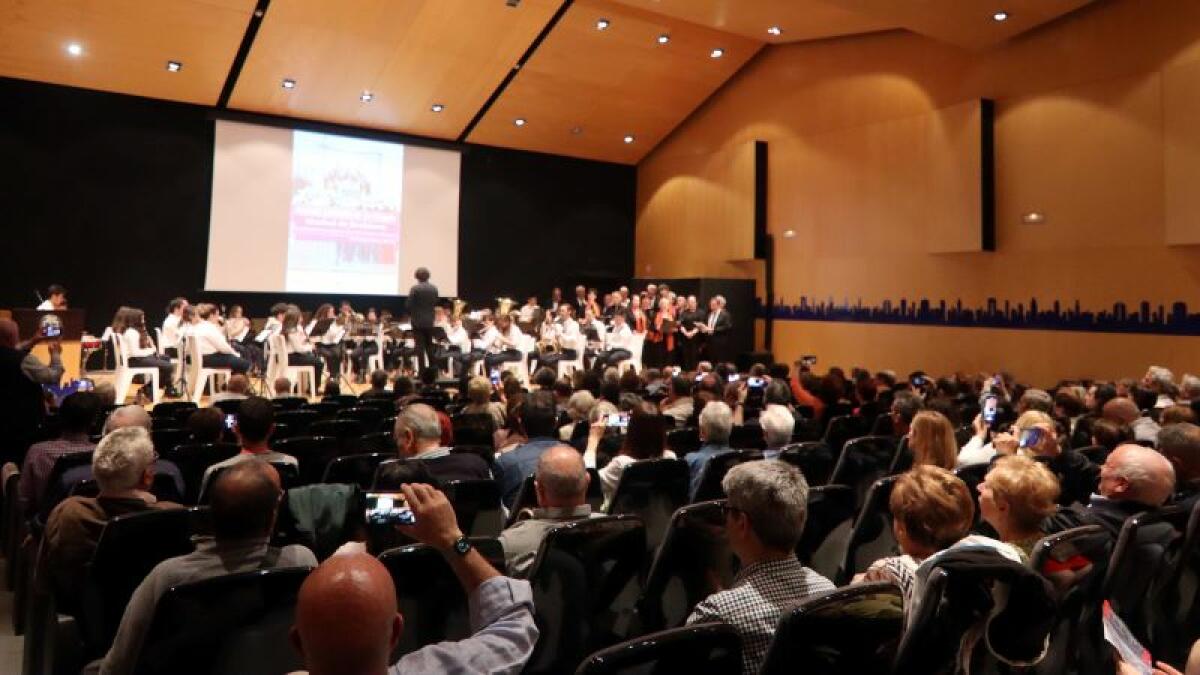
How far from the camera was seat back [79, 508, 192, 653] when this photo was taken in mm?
2396

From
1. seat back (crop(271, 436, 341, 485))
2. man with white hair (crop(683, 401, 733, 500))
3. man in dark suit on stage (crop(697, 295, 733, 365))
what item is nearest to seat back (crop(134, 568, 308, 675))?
seat back (crop(271, 436, 341, 485))

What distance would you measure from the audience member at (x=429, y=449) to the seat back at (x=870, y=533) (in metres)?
1.54

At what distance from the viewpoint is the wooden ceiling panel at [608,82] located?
1302cm

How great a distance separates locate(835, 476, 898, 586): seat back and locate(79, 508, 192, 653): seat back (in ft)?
7.59

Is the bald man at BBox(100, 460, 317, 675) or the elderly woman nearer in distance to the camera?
the bald man at BBox(100, 460, 317, 675)

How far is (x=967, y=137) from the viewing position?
11109mm

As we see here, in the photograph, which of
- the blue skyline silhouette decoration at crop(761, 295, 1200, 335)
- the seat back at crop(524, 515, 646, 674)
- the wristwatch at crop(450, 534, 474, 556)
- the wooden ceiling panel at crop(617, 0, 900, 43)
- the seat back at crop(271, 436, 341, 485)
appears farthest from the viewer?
the wooden ceiling panel at crop(617, 0, 900, 43)

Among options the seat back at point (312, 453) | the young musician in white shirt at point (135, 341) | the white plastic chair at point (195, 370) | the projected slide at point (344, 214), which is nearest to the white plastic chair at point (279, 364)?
the white plastic chair at point (195, 370)

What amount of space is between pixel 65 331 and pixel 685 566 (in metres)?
8.17

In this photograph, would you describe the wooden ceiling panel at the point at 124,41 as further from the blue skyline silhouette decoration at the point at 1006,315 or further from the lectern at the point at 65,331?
the blue skyline silhouette decoration at the point at 1006,315

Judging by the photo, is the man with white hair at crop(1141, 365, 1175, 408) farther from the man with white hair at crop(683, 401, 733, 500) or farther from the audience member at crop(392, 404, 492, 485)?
the audience member at crop(392, 404, 492, 485)

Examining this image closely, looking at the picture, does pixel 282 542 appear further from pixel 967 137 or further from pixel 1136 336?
pixel 967 137

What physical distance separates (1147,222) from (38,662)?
10.8 m

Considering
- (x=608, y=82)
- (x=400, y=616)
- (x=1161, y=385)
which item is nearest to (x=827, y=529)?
(x=400, y=616)
